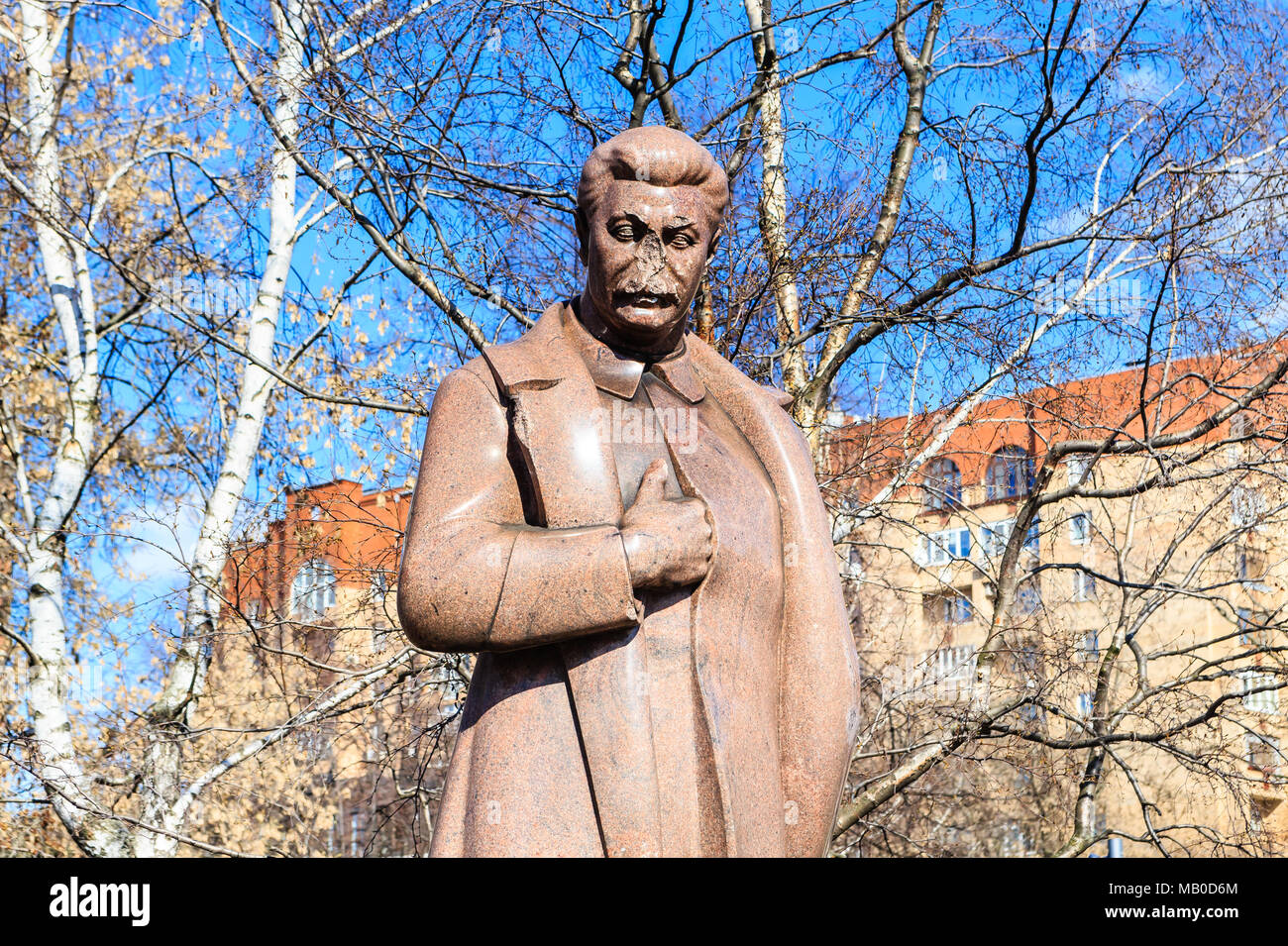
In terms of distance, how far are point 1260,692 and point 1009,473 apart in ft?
7.36

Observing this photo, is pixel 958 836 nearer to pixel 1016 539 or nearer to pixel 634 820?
pixel 1016 539

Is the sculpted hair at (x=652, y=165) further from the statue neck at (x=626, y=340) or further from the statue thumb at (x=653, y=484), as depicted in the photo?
the statue thumb at (x=653, y=484)

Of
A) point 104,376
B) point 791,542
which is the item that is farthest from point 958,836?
point 791,542

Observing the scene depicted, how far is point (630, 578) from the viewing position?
287 cm

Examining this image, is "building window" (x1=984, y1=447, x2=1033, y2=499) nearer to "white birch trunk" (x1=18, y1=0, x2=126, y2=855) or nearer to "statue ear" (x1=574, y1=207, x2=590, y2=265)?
"white birch trunk" (x1=18, y1=0, x2=126, y2=855)

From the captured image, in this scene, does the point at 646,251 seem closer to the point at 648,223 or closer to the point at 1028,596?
the point at 648,223

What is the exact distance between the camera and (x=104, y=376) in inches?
509

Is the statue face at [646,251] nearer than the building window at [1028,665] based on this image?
Yes

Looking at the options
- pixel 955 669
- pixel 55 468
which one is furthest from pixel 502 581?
pixel 55 468

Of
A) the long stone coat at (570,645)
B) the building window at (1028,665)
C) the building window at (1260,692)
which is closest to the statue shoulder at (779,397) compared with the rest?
A: the long stone coat at (570,645)

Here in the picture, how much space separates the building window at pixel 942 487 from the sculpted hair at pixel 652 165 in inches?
263

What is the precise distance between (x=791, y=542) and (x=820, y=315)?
256 inches

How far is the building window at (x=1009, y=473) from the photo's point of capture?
1034 cm
